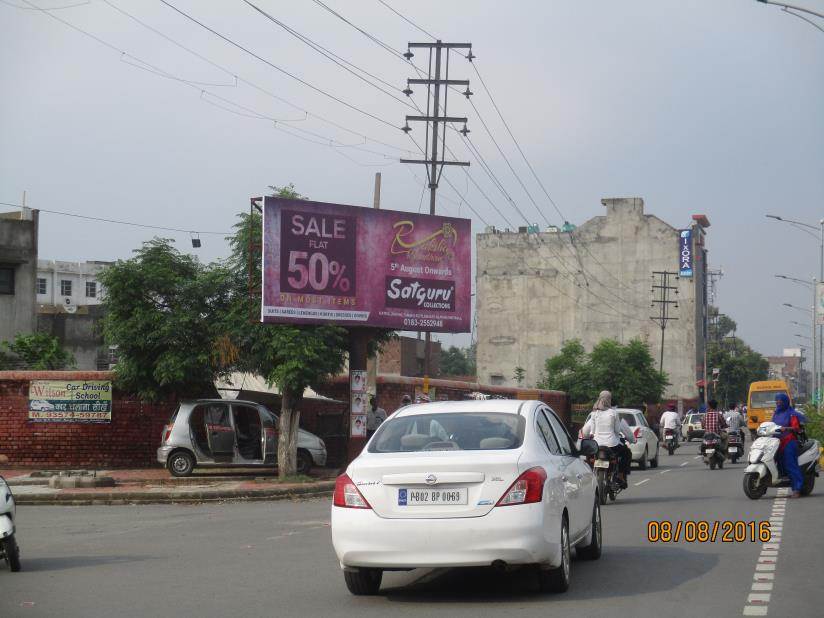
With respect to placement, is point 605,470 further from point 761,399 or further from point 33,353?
point 761,399

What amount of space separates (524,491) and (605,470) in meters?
8.89

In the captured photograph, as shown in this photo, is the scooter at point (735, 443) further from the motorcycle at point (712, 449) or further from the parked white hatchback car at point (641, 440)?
the parked white hatchback car at point (641, 440)

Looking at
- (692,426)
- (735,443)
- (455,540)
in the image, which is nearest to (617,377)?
(692,426)

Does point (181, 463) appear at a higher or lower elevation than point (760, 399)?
lower

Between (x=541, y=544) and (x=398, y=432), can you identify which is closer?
(x=541, y=544)

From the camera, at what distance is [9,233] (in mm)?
43875

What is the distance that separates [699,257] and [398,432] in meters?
91.2

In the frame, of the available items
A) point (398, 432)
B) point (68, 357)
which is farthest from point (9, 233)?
point (398, 432)

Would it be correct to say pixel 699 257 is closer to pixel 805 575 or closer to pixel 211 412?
pixel 211 412

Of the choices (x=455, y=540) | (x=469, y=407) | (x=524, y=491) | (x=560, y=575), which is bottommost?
(x=560, y=575)

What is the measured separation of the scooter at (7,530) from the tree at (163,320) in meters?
12.7

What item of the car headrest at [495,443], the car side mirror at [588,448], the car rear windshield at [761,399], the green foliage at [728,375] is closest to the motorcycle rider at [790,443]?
the car side mirror at [588,448]

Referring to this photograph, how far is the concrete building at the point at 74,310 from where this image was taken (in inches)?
2174

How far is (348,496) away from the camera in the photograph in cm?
838
